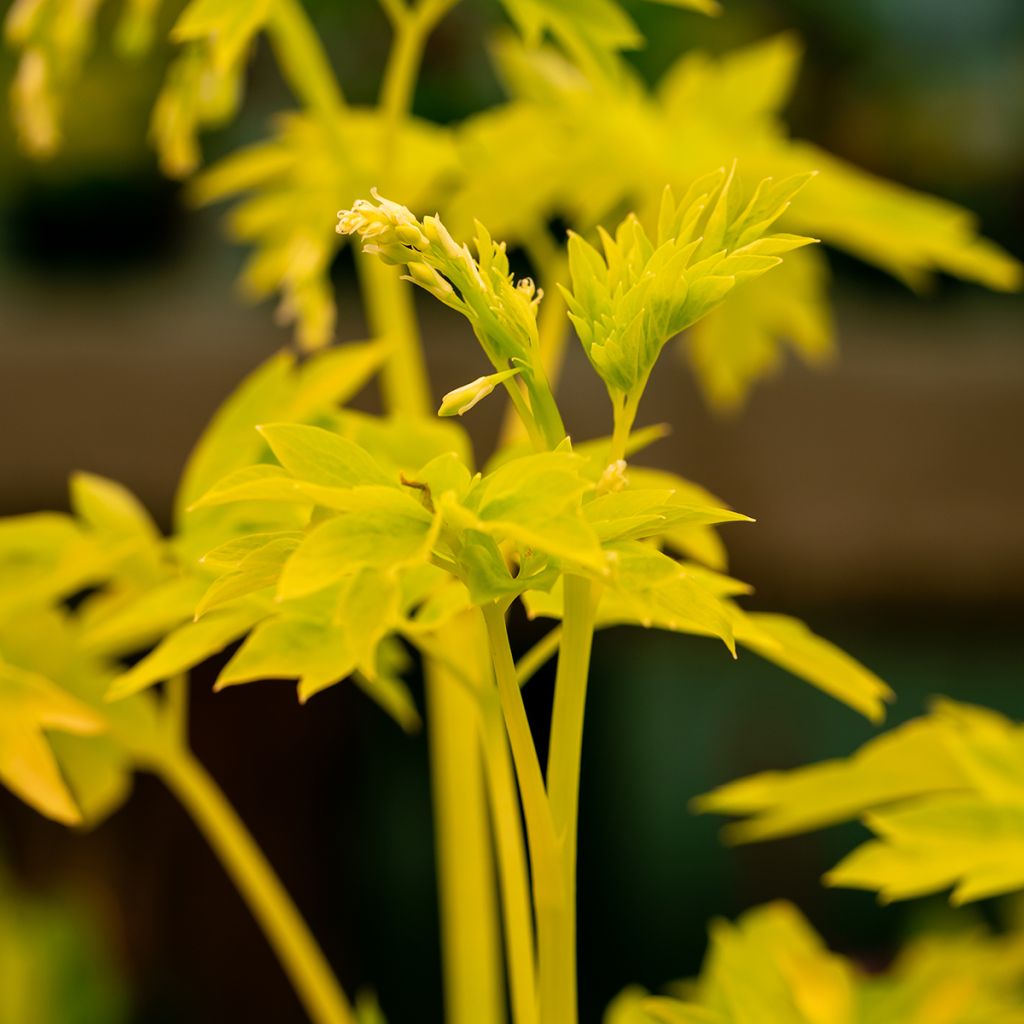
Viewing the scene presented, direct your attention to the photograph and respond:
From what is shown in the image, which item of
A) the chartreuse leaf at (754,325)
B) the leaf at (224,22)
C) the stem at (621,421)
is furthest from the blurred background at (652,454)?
the stem at (621,421)

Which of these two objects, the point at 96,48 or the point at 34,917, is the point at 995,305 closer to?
the point at 96,48

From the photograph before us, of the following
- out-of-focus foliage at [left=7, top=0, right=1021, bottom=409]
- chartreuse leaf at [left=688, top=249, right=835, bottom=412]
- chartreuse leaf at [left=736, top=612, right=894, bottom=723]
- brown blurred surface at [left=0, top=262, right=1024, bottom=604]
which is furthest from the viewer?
brown blurred surface at [left=0, top=262, right=1024, bottom=604]

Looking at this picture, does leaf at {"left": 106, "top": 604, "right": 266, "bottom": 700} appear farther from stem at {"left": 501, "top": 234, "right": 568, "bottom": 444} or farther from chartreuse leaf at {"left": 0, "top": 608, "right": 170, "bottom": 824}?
stem at {"left": 501, "top": 234, "right": 568, "bottom": 444}

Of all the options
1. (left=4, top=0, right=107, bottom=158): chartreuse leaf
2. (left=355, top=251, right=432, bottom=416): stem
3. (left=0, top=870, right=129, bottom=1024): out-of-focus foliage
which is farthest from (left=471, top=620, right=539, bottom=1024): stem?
(left=0, top=870, right=129, bottom=1024): out-of-focus foliage

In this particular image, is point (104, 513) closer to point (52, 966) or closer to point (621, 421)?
point (621, 421)

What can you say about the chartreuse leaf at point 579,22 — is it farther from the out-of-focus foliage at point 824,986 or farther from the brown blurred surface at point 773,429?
the brown blurred surface at point 773,429

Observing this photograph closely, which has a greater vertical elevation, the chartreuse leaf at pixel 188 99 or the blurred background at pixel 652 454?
the chartreuse leaf at pixel 188 99

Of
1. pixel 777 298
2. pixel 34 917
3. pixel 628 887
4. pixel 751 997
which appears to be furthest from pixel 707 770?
pixel 751 997
